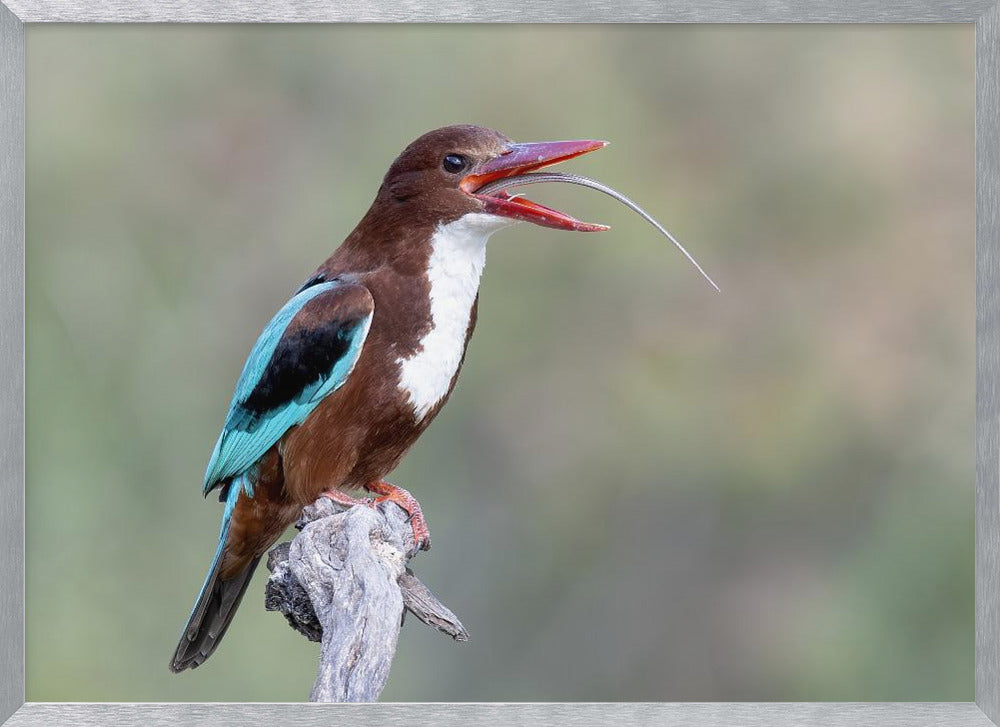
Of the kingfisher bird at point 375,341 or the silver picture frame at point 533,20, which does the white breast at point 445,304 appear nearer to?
the kingfisher bird at point 375,341

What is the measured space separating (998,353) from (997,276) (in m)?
0.17

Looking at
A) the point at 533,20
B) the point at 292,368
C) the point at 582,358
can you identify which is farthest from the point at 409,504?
the point at 533,20

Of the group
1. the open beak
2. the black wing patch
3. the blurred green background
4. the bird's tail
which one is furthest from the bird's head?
the bird's tail

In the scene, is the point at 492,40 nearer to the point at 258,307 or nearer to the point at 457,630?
the point at 258,307

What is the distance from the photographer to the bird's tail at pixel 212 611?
142 inches

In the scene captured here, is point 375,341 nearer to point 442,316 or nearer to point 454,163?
point 442,316

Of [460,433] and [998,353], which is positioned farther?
[460,433]

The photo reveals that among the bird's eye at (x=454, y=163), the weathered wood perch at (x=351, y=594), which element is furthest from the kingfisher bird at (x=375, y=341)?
the weathered wood perch at (x=351, y=594)

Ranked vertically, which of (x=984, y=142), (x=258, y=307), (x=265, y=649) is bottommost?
(x=265, y=649)

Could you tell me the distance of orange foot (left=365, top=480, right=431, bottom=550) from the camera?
369 centimetres

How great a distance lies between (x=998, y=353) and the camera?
3.36 meters

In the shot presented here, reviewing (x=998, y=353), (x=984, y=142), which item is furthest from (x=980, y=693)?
(x=984, y=142)

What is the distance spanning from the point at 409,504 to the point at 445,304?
55 cm

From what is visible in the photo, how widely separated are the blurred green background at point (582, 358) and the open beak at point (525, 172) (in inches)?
10.0
